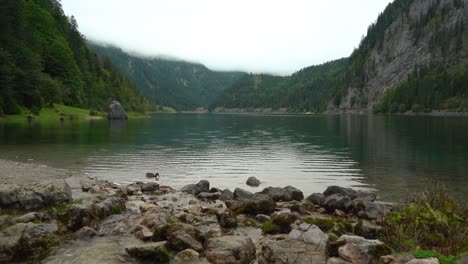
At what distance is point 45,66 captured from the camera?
12775 centimetres

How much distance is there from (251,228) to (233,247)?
4060mm

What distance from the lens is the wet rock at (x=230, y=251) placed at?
12.9m

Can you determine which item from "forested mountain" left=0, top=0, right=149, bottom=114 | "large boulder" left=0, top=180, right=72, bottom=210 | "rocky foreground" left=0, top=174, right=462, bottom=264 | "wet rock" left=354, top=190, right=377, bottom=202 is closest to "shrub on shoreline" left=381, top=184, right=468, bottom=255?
"rocky foreground" left=0, top=174, right=462, bottom=264

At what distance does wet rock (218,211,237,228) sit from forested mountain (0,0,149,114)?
8388cm

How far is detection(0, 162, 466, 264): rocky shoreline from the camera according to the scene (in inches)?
507

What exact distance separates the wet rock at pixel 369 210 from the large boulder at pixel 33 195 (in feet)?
47.6

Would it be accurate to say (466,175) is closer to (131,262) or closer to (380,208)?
(380,208)

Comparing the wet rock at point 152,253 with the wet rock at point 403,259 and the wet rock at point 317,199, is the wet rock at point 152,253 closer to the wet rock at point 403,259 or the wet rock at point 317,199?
the wet rock at point 403,259

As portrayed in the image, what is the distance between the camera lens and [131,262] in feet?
41.8

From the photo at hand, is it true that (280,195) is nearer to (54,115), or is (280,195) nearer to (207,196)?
(207,196)

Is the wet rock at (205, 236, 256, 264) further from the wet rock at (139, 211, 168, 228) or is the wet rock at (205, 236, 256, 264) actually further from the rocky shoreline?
the wet rock at (139, 211, 168, 228)

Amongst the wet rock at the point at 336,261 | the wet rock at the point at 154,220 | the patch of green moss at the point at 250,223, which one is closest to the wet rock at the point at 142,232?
the wet rock at the point at 154,220

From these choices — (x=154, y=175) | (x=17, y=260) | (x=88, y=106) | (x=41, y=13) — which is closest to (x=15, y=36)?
(x=41, y=13)

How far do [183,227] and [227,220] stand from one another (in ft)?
9.78
